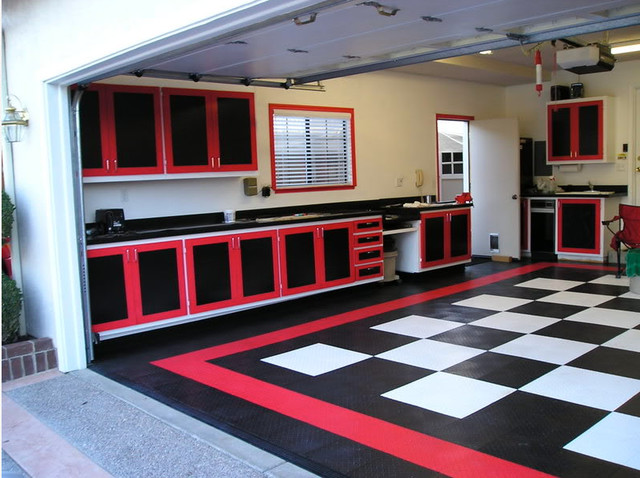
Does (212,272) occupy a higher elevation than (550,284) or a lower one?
higher

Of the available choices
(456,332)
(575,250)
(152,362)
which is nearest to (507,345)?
(456,332)

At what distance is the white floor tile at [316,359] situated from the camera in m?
4.45

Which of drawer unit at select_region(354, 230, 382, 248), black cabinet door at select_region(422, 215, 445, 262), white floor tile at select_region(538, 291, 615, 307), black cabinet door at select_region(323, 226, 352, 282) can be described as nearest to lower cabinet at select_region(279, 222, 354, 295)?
black cabinet door at select_region(323, 226, 352, 282)

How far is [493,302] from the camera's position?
20.9ft

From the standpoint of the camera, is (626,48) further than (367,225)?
Yes

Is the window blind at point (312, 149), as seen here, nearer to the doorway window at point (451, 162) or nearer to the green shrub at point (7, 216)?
the green shrub at point (7, 216)

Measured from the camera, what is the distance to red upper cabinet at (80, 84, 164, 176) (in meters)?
5.12

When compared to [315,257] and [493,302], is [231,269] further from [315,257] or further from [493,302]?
[493,302]

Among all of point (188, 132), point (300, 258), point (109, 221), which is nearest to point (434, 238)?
point (300, 258)

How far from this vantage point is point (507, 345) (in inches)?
189

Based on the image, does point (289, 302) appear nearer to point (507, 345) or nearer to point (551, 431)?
point (507, 345)

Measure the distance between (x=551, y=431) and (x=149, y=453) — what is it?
6.85ft

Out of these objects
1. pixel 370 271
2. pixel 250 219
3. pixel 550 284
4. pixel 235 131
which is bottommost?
pixel 550 284

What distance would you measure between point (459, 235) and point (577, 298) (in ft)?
7.12
